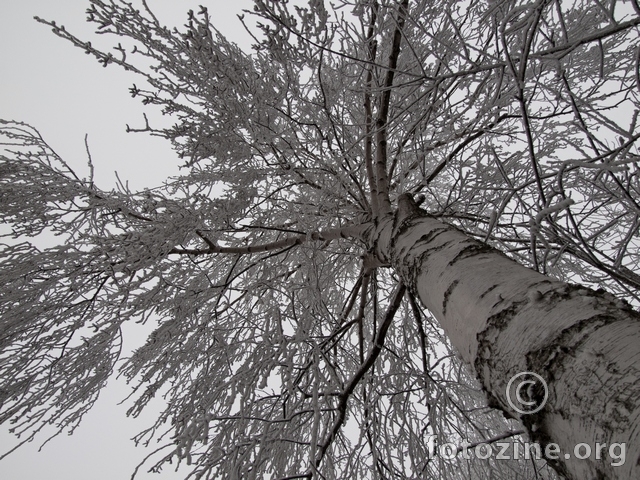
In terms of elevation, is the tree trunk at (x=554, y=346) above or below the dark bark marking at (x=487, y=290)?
below

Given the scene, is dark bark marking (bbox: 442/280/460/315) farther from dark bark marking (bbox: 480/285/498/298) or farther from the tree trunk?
dark bark marking (bbox: 480/285/498/298)

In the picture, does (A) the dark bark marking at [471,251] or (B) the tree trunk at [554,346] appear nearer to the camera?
(B) the tree trunk at [554,346]

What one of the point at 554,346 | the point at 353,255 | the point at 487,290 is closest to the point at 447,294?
the point at 487,290

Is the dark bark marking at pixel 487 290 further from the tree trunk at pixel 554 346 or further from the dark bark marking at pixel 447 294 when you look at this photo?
the dark bark marking at pixel 447 294

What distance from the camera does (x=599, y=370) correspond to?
698 millimetres

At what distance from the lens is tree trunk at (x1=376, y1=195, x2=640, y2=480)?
65cm

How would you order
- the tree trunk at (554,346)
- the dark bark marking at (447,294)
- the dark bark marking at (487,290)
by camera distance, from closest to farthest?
the tree trunk at (554,346)
the dark bark marking at (487,290)
the dark bark marking at (447,294)

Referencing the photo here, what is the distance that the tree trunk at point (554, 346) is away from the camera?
646 millimetres

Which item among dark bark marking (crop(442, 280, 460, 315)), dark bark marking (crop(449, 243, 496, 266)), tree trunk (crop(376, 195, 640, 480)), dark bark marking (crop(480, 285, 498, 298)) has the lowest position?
tree trunk (crop(376, 195, 640, 480))

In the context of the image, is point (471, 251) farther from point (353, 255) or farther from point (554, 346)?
point (353, 255)

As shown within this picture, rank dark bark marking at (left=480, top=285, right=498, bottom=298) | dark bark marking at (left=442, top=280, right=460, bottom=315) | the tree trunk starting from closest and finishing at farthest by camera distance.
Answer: the tree trunk
dark bark marking at (left=480, top=285, right=498, bottom=298)
dark bark marking at (left=442, top=280, right=460, bottom=315)

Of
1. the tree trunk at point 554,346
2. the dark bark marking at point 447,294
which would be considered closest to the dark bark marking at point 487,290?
the tree trunk at point 554,346

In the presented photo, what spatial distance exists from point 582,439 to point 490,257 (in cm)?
64

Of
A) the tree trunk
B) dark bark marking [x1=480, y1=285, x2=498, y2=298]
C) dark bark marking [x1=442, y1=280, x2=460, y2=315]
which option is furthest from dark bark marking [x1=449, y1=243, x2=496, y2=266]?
dark bark marking [x1=480, y1=285, x2=498, y2=298]
